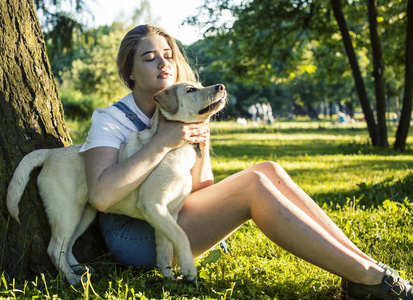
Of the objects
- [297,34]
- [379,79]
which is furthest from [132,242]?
[297,34]

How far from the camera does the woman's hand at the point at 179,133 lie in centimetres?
280

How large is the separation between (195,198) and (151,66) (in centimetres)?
107

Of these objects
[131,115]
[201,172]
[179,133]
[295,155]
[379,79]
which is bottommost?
[295,155]

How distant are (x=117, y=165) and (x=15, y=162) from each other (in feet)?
2.41

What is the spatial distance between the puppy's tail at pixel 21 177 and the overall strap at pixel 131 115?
0.62m

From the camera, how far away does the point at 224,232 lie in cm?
285

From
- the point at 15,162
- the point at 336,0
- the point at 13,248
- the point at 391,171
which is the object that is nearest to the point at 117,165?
the point at 15,162

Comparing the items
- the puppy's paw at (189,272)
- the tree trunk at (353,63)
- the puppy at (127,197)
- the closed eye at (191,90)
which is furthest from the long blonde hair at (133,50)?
the tree trunk at (353,63)

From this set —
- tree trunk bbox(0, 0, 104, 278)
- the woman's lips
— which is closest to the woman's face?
the woman's lips

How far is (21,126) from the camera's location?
2.84 meters

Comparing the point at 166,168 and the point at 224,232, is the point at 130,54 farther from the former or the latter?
the point at 224,232

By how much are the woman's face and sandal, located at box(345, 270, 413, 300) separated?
197cm

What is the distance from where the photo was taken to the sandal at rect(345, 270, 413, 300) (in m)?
2.46

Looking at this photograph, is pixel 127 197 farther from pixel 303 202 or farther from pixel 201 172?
pixel 303 202
